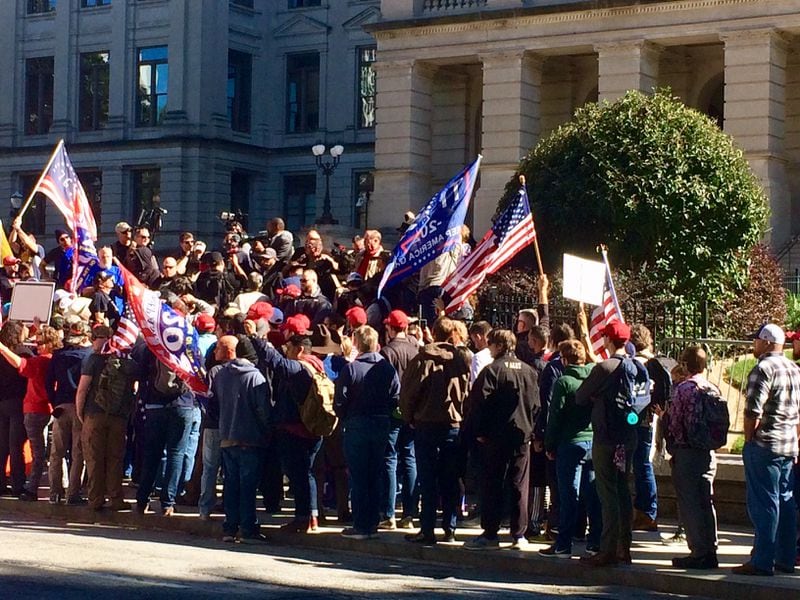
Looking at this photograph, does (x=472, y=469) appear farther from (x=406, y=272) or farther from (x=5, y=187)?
(x=5, y=187)

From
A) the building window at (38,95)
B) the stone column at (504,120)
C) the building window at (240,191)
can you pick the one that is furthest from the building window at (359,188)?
the stone column at (504,120)

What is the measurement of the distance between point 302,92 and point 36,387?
1777 inches

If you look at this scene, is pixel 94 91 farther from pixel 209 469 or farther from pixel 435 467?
pixel 435 467

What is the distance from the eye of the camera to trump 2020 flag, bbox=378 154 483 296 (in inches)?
706

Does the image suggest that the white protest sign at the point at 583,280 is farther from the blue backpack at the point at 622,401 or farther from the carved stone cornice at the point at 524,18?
the carved stone cornice at the point at 524,18

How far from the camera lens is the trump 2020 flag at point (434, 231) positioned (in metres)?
17.9

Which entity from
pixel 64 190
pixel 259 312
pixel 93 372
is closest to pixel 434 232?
pixel 259 312

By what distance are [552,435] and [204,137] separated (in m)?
47.2

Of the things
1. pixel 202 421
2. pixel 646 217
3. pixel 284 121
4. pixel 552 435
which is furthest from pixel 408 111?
pixel 552 435

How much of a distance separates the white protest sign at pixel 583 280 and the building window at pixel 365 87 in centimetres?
4381

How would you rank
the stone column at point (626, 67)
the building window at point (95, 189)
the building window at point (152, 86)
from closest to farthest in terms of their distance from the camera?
the stone column at point (626, 67) → the building window at point (152, 86) → the building window at point (95, 189)

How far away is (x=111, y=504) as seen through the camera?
16.8 meters

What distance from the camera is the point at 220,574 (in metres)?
12.8

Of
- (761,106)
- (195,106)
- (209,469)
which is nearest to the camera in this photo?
(209,469)
